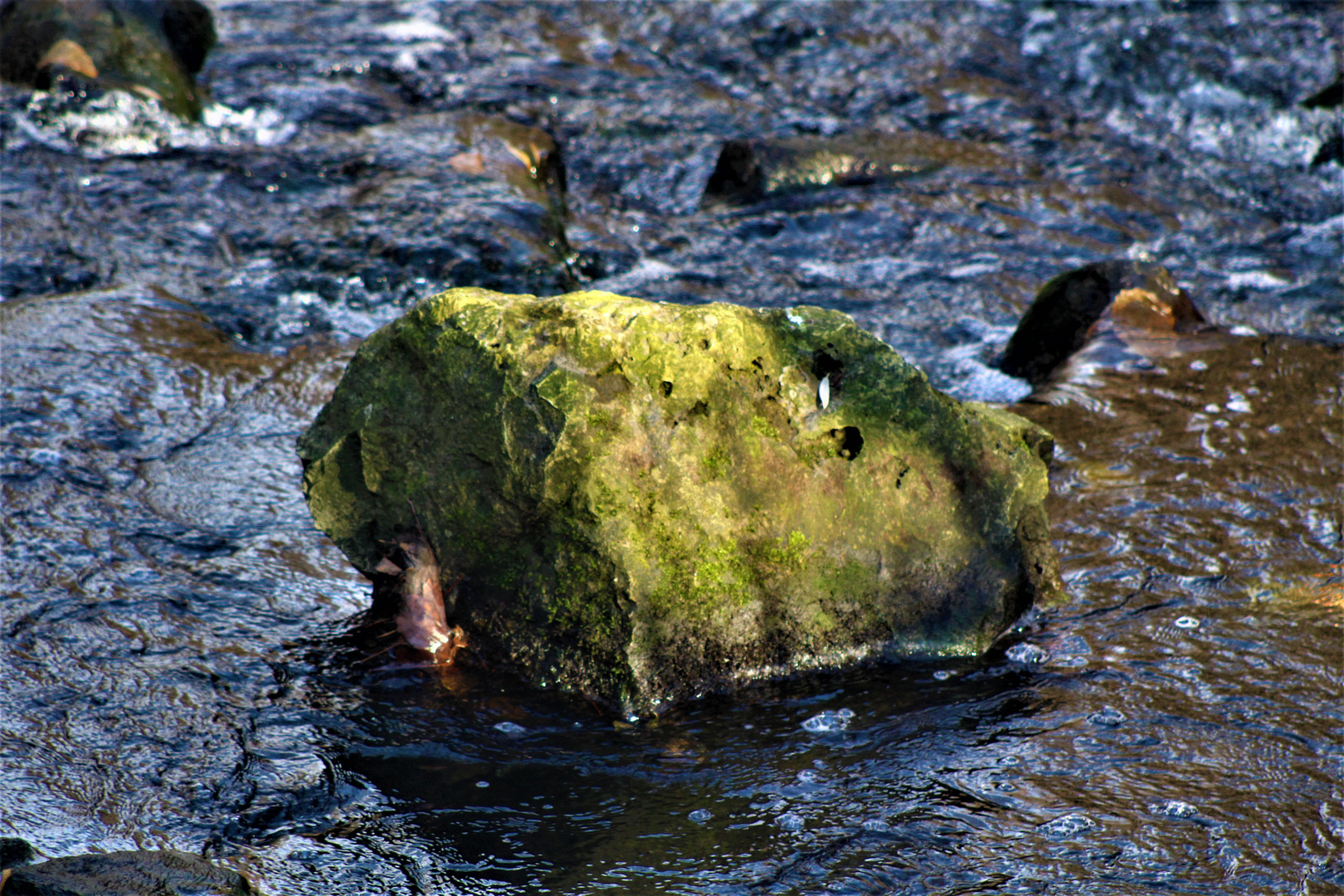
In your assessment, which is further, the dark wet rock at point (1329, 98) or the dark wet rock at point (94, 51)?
the dark wet rock at point (1329, 98)

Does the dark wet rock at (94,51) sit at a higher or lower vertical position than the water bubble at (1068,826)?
higher

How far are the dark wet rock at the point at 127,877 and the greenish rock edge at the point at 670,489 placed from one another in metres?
1.16

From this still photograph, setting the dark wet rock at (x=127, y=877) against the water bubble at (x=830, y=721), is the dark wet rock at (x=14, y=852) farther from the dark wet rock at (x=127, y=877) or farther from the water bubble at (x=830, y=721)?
the water bubble at (x=830, y=721)

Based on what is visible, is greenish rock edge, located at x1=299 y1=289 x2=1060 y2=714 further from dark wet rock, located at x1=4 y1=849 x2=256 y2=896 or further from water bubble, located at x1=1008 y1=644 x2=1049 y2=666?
dark wet rock, located at x1=4 y1=849 x2=256 y2=896

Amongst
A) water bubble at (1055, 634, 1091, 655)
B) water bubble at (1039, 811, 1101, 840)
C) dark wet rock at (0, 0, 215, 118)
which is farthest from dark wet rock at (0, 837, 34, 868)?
dark wet rock at (0, 0, 215, 118)

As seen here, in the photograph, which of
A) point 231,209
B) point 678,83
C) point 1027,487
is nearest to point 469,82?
point 678,83

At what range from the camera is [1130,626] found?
3.91 metres

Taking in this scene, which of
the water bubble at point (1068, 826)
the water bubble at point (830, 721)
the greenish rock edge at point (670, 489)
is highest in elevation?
the greenish rock edge at point (670, 489)

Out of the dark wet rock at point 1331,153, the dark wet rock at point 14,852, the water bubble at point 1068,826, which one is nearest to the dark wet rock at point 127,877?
the dark wet rock at point 14,852

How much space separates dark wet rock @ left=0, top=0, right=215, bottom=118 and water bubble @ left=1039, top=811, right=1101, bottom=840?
25.0 ft

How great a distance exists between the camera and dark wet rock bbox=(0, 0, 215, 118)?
830cm

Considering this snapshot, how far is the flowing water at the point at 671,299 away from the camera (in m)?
3.02

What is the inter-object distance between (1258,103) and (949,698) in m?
8.15

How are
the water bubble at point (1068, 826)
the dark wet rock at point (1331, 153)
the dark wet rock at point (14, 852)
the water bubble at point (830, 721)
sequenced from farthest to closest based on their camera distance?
the dark wet rock at point (1331, 153) < the water bubble at point (830, 721) < the water bubble at point (1068, 826) < the dark wet rock at point (14, 852)
